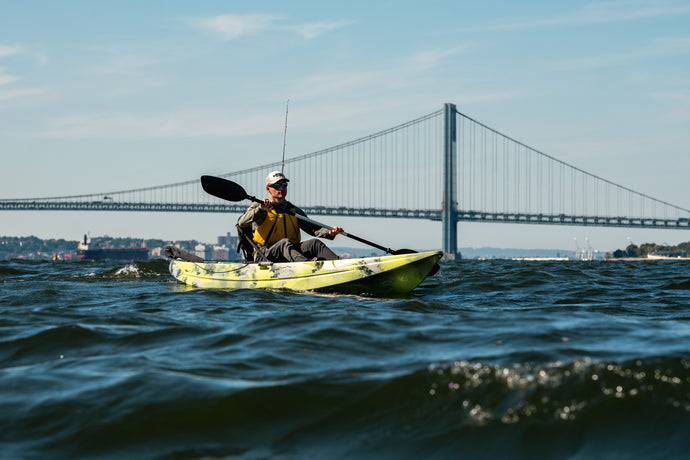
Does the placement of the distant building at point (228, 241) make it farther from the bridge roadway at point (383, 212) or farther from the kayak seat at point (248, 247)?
the kayak seat at point (248, 247)

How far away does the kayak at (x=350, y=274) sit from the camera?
7.33 metres

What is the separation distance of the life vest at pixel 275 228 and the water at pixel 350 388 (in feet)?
11.4

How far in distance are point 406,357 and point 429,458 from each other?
1205 millimetres

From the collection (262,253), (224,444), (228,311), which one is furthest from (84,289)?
(224,444)

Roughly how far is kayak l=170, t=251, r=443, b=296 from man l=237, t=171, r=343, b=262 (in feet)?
0.91

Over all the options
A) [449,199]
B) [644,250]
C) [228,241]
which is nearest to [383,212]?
[449,199]

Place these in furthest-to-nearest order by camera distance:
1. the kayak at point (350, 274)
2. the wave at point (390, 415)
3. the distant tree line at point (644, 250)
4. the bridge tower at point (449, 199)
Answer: the distant tree line at point (644, 250)
the bridge tower at point (449, 199)
the kayak at point (350, 274)
the wave at point (390, 415)

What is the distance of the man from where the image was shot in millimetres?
8211

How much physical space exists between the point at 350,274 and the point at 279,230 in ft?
4.87

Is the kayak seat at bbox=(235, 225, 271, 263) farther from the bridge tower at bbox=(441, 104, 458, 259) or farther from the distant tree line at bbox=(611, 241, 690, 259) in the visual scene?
the distant tree line at bbox=(611, 241, 690, 259)

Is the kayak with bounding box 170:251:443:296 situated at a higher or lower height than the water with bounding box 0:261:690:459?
higher

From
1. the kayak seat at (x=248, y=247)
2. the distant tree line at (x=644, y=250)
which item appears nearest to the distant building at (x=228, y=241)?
the distant tree line at (x=644, y=250)

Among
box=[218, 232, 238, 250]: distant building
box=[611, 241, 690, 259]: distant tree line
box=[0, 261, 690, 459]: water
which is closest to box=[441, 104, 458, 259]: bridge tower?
box=[611, 241, 690, 259]: distant tree line

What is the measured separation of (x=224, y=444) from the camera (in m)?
2.40
